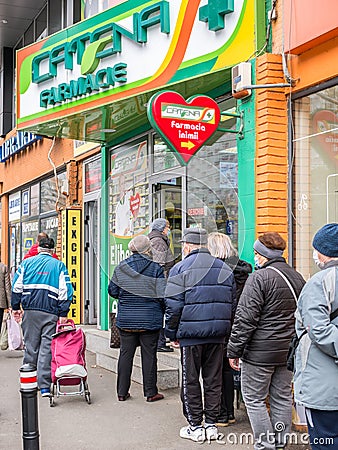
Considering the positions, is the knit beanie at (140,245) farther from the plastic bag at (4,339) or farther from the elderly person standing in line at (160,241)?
the plastic bag at (4,339)

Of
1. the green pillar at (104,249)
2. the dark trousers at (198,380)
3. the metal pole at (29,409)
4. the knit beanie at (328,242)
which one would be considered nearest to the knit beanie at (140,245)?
the dark trousers at (198,380)

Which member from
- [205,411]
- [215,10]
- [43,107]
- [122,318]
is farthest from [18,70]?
[205,411]

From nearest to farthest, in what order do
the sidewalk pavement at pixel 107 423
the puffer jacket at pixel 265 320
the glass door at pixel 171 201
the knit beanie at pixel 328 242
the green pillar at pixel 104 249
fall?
1. the knit beanie at pixel 328 242
2. the puffer jacket at pixel 265 320
3. the sidewalk pavement at pixel 107 423
4. the glass door at pixel 171 201
5. the green pillar at pixel 104 249

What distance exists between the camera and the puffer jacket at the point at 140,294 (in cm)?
699

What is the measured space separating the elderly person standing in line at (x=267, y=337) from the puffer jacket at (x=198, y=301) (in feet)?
2.41

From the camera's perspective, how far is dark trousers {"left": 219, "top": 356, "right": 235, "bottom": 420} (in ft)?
20.3

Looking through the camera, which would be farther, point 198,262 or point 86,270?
point 86,270

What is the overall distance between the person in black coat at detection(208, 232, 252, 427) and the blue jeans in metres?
0.96

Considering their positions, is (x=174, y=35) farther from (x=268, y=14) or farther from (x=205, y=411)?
(x=205, y=411)

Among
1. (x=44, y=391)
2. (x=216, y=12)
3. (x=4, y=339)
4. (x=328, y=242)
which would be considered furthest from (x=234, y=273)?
(x=4, y=339)

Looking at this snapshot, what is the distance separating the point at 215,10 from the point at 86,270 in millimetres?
7262

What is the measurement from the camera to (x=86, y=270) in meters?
13.1

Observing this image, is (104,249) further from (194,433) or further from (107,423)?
(194,433)

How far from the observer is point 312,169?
21.7 ft
